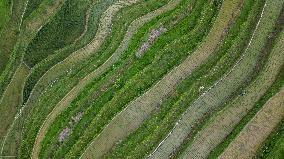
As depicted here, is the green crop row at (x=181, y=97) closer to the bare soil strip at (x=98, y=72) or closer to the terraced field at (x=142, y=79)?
the terraced field at (x=142, y=79)

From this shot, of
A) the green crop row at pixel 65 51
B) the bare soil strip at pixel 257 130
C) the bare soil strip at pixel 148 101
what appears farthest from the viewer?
the green crop row at pixel 65 51

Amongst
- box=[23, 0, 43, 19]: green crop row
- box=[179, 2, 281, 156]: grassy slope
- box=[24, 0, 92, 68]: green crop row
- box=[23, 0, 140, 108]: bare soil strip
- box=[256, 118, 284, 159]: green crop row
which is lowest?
box=[256, 118, 284, 159]: green crop row

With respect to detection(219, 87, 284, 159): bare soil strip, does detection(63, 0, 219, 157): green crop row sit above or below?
above

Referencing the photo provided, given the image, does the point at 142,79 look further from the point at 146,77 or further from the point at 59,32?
the point at 59,32

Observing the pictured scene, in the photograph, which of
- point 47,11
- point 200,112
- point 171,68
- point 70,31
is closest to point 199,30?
point 171,68

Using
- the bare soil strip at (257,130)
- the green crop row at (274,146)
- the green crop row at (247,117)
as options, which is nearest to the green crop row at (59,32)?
the green crop row at (247,117)

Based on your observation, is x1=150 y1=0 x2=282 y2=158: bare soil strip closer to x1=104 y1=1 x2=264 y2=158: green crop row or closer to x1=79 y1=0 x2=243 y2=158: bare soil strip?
x1=104 y1=1 x2=264 y2=158: green crop row

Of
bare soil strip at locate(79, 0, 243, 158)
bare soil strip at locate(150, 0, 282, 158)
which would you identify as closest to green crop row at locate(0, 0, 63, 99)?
bare soil strip at locate(79, 0, 243, 158)
